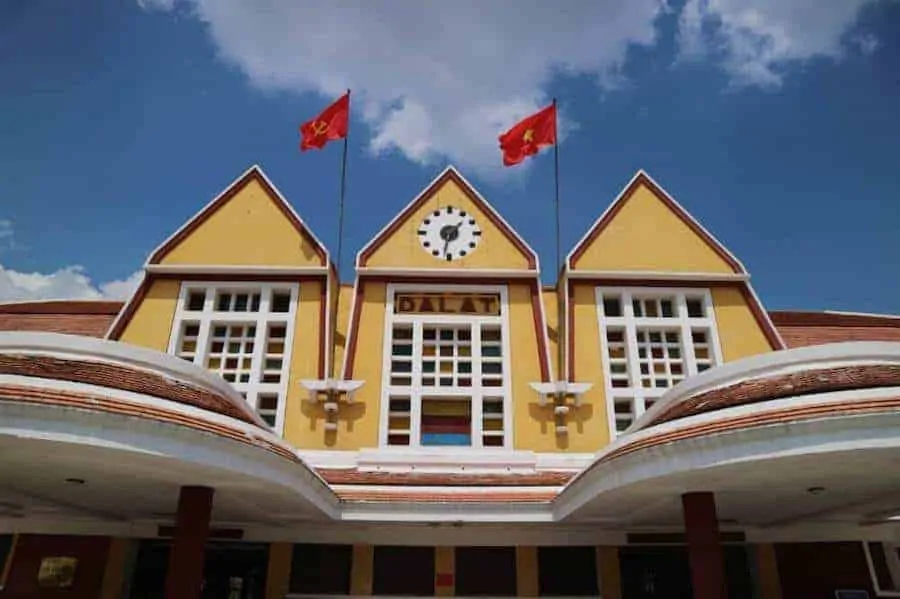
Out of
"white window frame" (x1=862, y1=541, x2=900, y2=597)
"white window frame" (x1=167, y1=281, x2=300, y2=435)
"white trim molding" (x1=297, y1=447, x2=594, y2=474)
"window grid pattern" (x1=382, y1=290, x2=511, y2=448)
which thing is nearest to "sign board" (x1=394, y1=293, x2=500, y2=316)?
"window grid pattern" (x1=382, y1=290, x2=511, y2=448)

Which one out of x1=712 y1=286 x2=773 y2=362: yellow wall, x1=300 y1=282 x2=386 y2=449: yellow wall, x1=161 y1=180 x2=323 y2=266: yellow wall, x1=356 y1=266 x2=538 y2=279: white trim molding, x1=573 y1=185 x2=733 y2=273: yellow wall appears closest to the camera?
x1=300 y1=282 x2=386 y2=449: yellow wall

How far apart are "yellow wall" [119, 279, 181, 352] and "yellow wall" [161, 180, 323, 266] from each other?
2.74ft

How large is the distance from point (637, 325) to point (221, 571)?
42.2 feet

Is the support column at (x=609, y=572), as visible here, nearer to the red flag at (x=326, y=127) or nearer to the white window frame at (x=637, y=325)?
the white window frame at (x=637, y=325)

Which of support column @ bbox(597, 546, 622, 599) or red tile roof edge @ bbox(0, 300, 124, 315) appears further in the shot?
red tile roof edge @ bbox(0, 300, 124, 315)

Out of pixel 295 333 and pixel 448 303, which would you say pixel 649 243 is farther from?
pixel 295 333

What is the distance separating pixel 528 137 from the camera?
67.5 feet

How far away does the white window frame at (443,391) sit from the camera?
1745 cm

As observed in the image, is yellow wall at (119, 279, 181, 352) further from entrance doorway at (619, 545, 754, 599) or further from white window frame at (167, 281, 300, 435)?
entrance doorway at (619, 545, 754, 599)

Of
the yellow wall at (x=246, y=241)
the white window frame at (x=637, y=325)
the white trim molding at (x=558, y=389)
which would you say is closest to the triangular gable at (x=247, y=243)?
the yellow wall at (x=246, y=241)

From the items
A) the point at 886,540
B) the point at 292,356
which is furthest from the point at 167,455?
the point at 886,540

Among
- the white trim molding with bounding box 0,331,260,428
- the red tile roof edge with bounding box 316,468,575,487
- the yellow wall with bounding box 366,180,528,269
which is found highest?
the yellow wall with bounding box 366,180,528,269

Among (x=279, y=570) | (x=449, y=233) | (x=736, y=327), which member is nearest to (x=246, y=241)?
(x=449, y=233)

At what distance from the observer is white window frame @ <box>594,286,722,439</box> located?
18.0 meters
